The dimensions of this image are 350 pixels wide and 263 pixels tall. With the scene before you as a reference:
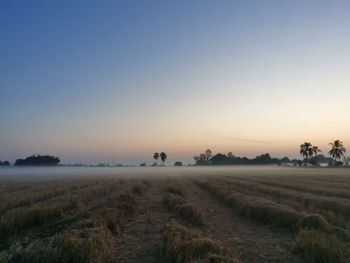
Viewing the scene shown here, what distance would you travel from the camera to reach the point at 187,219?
63.3ft

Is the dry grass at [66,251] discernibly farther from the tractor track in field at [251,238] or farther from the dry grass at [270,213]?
the dry grass at [270,213]

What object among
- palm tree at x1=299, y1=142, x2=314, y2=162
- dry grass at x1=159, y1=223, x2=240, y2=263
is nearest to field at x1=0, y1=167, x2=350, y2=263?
dry grass at x1=159, y1=223, x2=240, y2=263

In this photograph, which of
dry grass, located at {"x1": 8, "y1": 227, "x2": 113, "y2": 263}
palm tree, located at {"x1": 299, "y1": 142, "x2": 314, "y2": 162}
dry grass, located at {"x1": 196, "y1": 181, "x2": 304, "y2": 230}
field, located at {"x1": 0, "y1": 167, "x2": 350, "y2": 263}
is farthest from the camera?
palm tree, located at {"x1": 299, "y1": 142, "x2": 314, "y2": 162}

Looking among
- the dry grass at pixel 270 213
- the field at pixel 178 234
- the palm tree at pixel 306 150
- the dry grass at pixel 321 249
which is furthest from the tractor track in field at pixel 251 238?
the palm tree at pixel 306 150

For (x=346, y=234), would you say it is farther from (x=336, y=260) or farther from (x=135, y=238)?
(x=135, y=238)

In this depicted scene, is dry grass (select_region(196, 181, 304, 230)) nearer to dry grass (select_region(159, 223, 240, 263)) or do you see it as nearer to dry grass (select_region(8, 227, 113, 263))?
dry grass (select_region(159, 223, 240, 263))

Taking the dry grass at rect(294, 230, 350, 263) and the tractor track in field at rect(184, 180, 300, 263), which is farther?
the tractor track in field at rect(184, 180, 300, 263)

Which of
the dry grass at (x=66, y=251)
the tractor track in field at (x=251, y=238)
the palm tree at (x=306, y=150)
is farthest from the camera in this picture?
the palm tree at (x=306, y=150)

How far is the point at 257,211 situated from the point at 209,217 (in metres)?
2.89

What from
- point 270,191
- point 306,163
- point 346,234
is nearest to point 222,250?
point 346,234

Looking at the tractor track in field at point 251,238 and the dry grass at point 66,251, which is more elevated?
the dry grass at point 66,251

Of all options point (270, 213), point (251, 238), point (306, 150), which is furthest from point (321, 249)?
point (306, 150)

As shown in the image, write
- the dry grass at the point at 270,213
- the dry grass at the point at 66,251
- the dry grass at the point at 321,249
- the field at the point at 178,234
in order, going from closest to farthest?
the dry grass at the point at 66,251
the dry grass at the point at 321,249
the field at the point at 178,234
the dry grass at the point at 270,213

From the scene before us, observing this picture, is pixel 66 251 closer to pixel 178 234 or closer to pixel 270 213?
pixel 178 234
